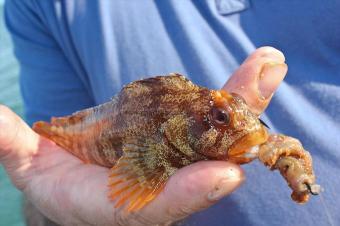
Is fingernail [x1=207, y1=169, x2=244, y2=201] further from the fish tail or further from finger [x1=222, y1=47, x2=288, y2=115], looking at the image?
the fish tail

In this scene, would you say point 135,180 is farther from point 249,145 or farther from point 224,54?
point 224,54

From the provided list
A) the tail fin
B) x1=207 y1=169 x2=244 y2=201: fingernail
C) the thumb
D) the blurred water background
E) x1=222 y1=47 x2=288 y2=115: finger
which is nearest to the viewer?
x1=207 y1=169 x2=244 y2=201: fingernail

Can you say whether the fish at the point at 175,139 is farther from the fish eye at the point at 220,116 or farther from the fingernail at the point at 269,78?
the fingernail at the point at 269,78

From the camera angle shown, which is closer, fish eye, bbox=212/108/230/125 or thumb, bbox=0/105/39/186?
fish eye, bbox=212/108/230/125

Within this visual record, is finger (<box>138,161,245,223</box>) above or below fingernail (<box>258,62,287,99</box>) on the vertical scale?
below

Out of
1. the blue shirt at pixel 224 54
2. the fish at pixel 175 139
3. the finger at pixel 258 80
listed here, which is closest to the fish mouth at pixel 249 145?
the fish at pixel 175 139

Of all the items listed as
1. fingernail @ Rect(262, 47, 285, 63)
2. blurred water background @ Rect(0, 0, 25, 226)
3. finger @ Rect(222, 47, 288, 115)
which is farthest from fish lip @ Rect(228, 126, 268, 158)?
blurred water background @ Rect(0, 0, 25, 226)

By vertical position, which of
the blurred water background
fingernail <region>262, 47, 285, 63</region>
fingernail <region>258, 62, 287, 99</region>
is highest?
fingernail <region>262, 47, 285, 63</region>
